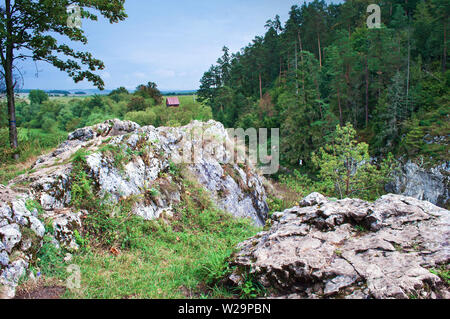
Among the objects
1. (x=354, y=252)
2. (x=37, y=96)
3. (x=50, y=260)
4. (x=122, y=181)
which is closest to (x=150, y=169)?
(x=122, y=181)

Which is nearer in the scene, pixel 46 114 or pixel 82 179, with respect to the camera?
pixel 82 179

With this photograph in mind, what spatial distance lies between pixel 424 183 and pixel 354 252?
24.0 metres

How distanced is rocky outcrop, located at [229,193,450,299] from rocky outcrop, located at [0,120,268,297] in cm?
317

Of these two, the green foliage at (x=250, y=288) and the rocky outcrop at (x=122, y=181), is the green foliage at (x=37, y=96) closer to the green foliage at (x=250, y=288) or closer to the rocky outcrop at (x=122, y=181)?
the rocky outcrop at (x=122, y=181)

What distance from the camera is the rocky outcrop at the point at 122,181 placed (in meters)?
4.07

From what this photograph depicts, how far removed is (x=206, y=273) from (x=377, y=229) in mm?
2786

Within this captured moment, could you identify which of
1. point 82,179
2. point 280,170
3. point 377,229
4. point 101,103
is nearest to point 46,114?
point 101,103

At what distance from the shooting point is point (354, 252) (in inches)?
141

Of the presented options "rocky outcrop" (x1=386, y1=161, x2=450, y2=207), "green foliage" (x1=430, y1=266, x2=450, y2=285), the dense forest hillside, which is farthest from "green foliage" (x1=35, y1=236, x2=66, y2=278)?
the dense forest hillside

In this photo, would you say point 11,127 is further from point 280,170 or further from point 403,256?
point 280,170

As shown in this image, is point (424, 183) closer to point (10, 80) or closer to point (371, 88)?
point (371, 88)

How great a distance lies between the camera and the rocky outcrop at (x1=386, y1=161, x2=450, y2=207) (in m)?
20.9

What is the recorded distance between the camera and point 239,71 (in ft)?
186

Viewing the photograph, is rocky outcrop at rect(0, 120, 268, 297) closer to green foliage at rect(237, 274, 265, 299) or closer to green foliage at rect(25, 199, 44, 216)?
green foliage at rect(25, 199, 44, 216)
